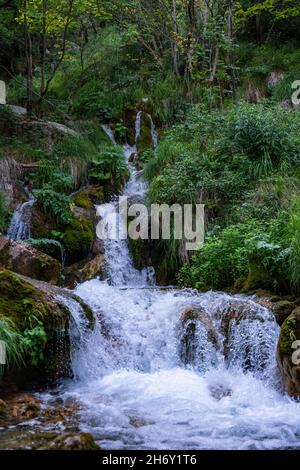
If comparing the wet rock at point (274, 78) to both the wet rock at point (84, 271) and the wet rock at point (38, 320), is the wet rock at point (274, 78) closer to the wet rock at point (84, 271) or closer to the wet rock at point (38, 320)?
the wet rock at point (84, 271)

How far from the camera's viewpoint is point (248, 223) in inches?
306

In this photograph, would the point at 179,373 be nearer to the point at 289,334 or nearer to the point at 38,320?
the point at 289,334

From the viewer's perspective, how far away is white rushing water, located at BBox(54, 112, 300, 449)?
13.9 ft

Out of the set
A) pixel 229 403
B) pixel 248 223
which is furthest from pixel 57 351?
pixel 248 223

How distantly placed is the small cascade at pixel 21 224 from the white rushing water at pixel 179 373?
2034 mm

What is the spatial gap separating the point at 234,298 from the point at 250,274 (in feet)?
2.13

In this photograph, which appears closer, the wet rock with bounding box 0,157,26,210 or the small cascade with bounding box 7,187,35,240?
the small cascade with bounding box 7,187,35,240

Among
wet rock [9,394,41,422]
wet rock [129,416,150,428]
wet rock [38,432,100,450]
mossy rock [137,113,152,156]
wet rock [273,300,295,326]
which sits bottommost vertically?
wet rock [129,416,150,428]

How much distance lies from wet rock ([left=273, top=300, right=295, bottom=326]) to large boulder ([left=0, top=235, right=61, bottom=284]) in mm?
3472

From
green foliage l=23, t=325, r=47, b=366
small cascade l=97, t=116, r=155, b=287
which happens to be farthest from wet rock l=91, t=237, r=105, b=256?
green foliage l=23, t=325, r=47, b=366

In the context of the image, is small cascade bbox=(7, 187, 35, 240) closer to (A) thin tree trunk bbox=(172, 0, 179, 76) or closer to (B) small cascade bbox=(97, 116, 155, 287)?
(B) small cascade bbox=(97, 116, 155, 287)

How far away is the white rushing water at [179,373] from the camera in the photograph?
425 centimetres

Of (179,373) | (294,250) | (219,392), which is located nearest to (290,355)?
(219,392)

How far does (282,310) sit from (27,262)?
151 inches
